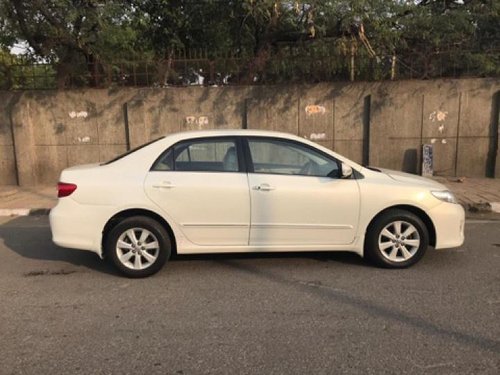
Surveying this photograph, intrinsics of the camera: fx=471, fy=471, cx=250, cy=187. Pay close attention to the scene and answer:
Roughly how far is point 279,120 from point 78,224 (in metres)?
6.88

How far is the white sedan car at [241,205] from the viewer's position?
4.90 m

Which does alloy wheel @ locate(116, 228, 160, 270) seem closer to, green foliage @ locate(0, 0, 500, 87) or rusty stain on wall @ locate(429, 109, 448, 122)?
green foliage @ locate(0, 0, 500, 87)

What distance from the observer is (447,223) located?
5.13 metres

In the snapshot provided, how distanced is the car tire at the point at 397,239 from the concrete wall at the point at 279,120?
6.07m

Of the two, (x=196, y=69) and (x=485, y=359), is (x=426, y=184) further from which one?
(x=196, y=69)

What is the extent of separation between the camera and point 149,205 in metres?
4.88

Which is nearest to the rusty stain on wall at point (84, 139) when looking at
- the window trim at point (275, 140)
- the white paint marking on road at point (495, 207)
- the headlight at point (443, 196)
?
the window trim at point (275, 140)

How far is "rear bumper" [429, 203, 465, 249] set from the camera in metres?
5.10

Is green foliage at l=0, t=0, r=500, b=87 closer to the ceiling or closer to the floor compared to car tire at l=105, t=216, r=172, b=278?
closer to the ceiling

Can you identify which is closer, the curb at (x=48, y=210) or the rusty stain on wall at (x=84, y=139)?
the curb at (x=48, y=210)

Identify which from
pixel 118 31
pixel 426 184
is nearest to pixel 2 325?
pixel 426 184

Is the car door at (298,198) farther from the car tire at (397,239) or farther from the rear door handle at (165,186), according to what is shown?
the rear door handle at (165,186)

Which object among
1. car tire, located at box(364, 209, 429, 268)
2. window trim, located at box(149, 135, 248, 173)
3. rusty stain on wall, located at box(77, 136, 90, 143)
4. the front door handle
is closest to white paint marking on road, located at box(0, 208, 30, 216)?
rusty stain on wall, located at box(77, 136, 90, 143)

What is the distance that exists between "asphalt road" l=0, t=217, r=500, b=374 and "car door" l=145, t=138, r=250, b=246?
0.48m
